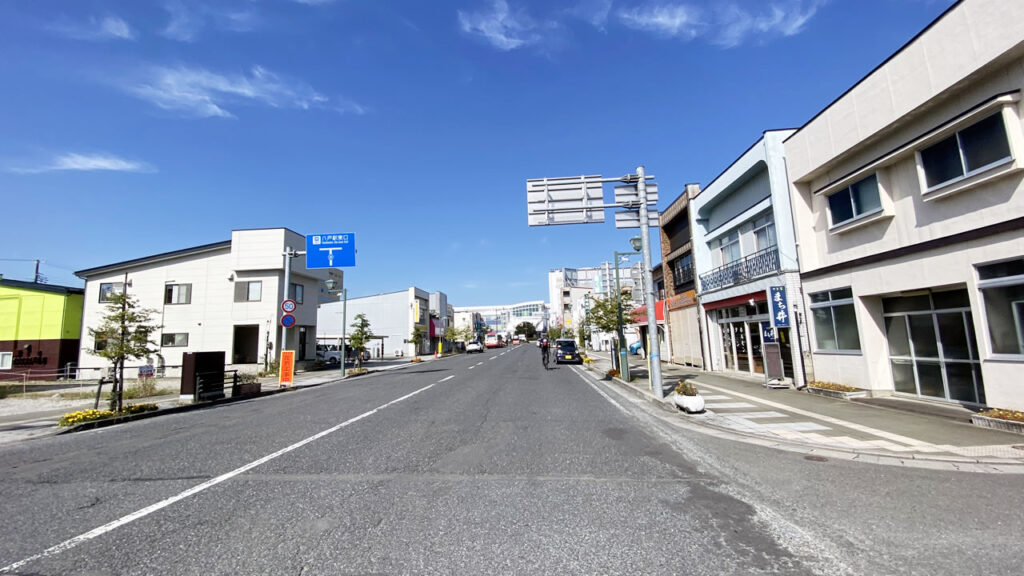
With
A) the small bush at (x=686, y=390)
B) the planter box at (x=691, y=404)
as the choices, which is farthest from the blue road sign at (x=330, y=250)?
the planter box at (x=691, y=404)

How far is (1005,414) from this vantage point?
7766mm

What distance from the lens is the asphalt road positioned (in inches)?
133

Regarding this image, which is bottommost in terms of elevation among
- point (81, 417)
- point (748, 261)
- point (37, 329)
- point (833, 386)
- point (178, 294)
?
point (833, 386)

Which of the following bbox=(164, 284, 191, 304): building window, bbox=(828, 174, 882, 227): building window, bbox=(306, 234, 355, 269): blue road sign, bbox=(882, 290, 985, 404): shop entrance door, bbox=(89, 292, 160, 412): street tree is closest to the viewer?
bbox=(882, 290, 985, 404): shop entrance door

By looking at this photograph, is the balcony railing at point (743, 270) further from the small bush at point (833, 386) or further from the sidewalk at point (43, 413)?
the sidewalk at point (43, 413)

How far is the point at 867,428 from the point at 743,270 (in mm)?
10817

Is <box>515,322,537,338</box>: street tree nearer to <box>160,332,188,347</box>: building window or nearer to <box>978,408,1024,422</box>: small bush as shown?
<box>160,332,188,347</box>: building window

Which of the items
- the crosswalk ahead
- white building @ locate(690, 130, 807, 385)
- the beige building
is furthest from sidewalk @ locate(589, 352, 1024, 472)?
white building @ locate(690, 130, 807, 385)

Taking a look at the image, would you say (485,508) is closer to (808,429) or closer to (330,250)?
(808,429)

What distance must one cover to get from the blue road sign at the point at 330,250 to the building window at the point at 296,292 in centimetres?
1195

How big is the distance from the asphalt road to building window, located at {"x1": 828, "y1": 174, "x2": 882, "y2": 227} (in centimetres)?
841

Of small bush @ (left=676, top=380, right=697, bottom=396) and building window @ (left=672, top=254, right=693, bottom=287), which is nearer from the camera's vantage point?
small bush @ (left=676, top=380, right=697, bottom=396)

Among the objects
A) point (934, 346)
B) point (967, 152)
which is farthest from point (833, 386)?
point (967, 152)

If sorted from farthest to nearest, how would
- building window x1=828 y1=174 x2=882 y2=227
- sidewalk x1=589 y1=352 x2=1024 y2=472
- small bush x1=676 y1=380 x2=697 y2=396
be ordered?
building window x1=828 y1=174 x2=882 y2=227
small bush x1=676 y1=380 x2=697 y2=396
sidewalk x1=589 y1=352 x2=1024 y2=472
